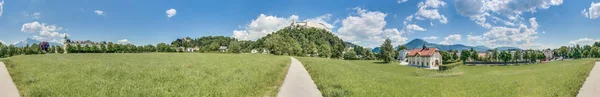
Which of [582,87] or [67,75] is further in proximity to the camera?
[67,75]

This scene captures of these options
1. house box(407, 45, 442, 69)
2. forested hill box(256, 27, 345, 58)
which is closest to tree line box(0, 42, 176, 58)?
forested hill box(256, 27, 345, 58)

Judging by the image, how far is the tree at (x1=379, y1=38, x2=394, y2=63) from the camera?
85412 millimetres

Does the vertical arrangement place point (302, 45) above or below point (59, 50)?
above

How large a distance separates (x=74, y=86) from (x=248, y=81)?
908 cm

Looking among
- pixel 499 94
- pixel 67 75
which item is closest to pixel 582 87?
pixel 499 94

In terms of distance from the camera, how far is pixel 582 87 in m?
17.3

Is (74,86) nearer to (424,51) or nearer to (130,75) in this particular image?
(130,75)

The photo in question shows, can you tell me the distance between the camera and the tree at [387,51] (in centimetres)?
8541

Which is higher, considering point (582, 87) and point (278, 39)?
point (278, 39)

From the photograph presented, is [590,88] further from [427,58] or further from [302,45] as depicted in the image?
[302,45]

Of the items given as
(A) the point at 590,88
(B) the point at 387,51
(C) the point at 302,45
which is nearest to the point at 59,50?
(C) the point at 302,45

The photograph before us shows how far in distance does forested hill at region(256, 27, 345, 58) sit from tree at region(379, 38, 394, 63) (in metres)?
23.4

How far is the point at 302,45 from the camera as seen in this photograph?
11381 cm

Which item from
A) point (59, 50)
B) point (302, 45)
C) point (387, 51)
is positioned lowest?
point (387, 51)
